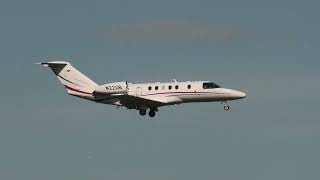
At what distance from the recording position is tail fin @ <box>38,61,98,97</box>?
3553 inches

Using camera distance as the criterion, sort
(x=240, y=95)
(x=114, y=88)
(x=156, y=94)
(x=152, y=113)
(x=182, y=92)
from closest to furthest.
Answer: (x=240, y=95)
(x=182, y=92)
(x=114, y=88)
(x=156, y=94)
(x=152, y=113)

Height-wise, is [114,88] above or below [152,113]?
above

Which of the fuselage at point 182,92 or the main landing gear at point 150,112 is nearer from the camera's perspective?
the fuselage at point 182,92

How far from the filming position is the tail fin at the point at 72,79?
3553 inches

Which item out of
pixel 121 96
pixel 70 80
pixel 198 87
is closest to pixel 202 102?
pixel 198 87

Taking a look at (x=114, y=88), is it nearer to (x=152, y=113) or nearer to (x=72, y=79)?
(x=152, y=113)

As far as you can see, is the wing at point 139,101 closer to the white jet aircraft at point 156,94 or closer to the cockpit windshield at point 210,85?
the white jet aircraft at point 156,94

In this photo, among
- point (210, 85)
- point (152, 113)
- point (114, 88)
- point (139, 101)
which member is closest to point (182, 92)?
point (210, 85)

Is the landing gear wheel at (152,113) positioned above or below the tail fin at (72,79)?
below

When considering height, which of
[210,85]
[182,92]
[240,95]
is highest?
[210,85]

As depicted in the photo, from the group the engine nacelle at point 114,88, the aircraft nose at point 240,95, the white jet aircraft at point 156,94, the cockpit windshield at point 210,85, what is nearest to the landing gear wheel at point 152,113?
the white jet aircraft at point 156,94

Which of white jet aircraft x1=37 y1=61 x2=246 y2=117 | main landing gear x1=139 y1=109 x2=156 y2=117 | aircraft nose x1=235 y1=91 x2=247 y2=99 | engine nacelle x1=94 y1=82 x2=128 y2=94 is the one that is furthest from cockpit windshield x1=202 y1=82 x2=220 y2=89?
engine nacelle x1=94 y1=82 x2=128 y2=94

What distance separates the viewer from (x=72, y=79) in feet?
300

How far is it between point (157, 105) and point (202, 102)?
4395 millimetres
